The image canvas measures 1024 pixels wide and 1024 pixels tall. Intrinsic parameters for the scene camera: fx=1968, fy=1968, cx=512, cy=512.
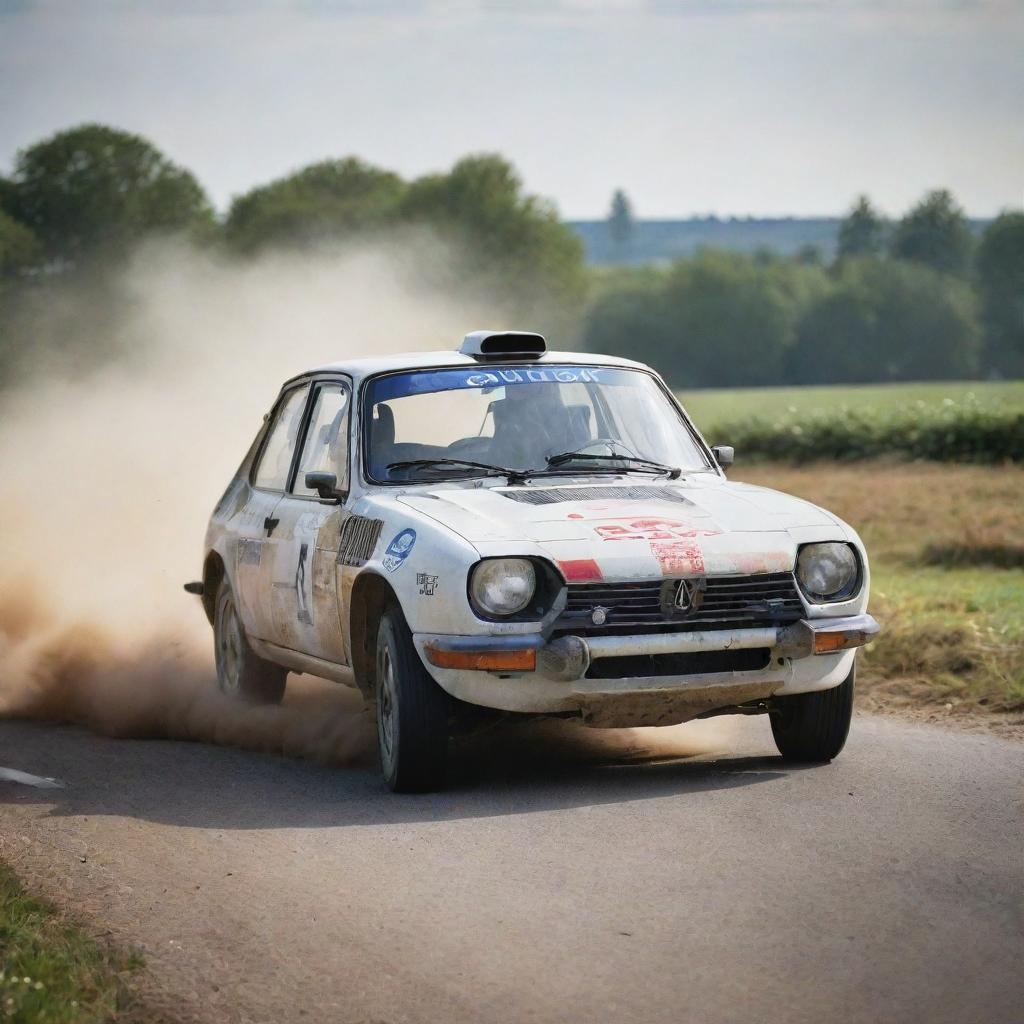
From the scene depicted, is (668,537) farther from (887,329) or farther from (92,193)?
(887,329)

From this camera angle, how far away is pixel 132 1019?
4.66 m

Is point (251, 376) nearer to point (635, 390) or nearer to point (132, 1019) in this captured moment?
point (635, 390)

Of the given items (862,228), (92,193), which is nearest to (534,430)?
(92,193)

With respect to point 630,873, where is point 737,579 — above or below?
above

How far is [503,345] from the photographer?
29.9ft

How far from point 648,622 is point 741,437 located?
40.5 m

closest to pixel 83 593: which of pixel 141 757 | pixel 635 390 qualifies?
pixel 141 757

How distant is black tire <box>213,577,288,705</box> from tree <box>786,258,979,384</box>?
98614 mm

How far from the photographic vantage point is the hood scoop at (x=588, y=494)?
781cm

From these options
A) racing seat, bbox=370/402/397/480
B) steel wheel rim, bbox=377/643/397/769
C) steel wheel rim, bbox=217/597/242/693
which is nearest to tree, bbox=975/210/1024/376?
steel wheel rim, bbox=217/597/242/693

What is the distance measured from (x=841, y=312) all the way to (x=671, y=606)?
4595 inches

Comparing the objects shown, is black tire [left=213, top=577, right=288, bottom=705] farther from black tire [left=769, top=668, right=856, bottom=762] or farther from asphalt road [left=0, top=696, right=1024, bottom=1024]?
black tire [left=769, top=668, right=856, bottom=762]

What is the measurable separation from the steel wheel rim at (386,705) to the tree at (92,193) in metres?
93.9

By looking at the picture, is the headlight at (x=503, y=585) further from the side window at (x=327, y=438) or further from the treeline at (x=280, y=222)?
the treeline at (x=280, y=222)
